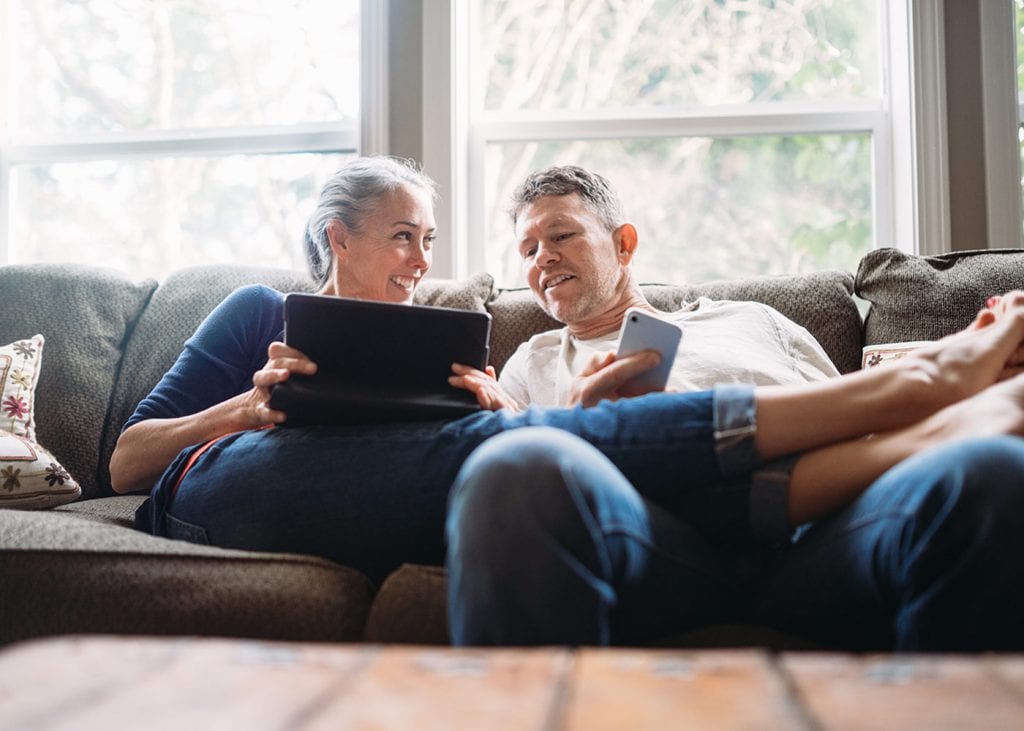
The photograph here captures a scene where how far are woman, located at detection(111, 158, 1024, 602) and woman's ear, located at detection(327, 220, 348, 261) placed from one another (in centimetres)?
41

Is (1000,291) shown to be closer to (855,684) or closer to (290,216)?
(855,684)

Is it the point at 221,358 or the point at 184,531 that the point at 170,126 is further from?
the point at 184,531

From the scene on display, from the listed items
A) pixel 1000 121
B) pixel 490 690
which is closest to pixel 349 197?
pixel 490 690

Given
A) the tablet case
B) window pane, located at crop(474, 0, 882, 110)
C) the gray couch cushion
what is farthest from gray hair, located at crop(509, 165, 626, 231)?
the gray couch cushion

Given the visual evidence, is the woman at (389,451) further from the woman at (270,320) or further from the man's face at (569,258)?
the man's face at (569,258)

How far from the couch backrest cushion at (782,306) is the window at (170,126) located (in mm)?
976

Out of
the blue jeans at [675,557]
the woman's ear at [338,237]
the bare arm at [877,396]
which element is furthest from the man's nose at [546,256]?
the blue jeans at [675,557]

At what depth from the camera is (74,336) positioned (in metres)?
2.07

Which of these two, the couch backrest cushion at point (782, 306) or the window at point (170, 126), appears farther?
the window at point (170, 126)

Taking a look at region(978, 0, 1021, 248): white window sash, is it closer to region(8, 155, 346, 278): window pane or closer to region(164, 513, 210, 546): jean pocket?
region(8, 155, 346, 278): window pane

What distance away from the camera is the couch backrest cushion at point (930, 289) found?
5.93 ft

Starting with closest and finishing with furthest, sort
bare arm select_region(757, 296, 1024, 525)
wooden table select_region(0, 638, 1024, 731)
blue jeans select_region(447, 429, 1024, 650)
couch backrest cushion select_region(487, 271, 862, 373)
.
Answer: wooden table select_region(0, 638, 1024, 731), blue jeans select_region(447, 429, 1024, 650), bare arm select_region(757, 296, 1024, 525), couch backrest cushion select_region(487, 271, 862, 373)

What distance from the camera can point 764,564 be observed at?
1.09 meters

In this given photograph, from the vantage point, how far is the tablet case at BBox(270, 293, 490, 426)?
1263 millimetres
